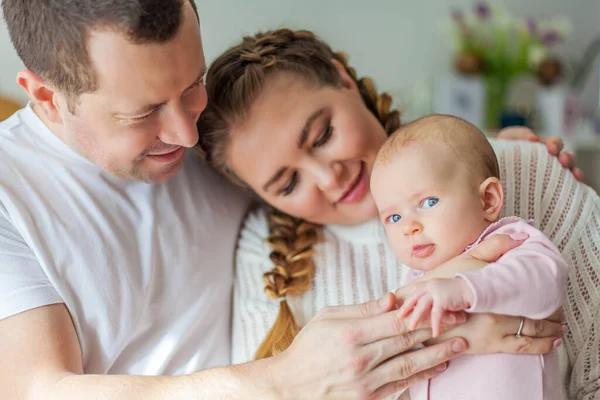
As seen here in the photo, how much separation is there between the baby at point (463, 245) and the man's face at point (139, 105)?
0.41 metres

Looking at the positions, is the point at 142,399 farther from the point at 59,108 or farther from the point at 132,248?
the point at 59,108

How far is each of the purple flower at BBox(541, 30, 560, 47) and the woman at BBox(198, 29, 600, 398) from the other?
2628mm

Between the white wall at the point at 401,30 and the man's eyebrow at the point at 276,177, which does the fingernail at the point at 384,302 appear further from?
the white wall at the point at 401,30

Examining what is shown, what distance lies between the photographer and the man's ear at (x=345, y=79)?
1.74 m

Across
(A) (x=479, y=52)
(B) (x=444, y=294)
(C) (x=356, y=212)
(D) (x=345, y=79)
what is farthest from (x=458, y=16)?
(B) (x=444, y=294)

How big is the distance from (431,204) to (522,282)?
0.23 metres

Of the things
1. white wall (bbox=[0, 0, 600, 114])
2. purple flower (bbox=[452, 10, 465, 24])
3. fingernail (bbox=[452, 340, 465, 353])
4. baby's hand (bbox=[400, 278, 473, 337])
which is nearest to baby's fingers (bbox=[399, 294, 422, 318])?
baby's hand (bbox=[400, 278, 473, 337])

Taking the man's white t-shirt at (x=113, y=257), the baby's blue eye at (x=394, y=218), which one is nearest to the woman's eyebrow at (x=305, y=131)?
the man's white t-shirt at (x=113, y=257)

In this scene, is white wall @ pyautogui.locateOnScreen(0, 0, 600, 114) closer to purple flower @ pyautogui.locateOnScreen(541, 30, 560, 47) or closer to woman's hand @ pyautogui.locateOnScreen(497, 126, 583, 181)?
purple flower @ pyautogui.locateOnScreen(541, 30, 560, 47)

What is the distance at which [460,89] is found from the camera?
4.09 metres

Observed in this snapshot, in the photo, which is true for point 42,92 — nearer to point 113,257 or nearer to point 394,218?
point 113,257

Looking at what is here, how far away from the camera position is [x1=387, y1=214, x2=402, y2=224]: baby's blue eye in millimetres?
1340

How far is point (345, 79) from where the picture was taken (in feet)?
5.74

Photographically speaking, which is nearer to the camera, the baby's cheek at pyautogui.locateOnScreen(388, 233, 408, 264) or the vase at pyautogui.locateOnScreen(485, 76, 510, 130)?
the baby's cheek at pyautogui.locateOnScreen(388, 233, 408, 264)
